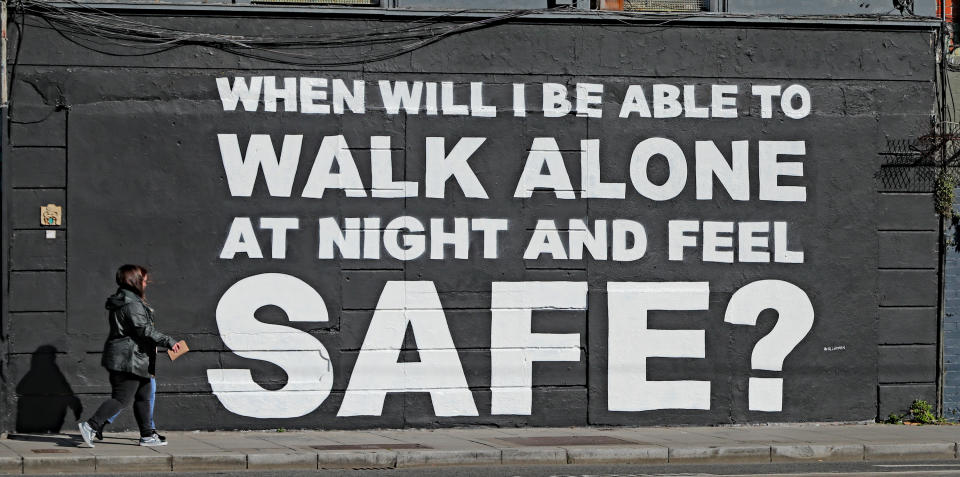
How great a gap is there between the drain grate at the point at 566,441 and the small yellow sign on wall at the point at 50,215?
5155 mm

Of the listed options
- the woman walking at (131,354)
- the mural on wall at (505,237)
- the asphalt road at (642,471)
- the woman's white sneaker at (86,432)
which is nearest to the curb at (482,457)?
the asphalt road at (642,471)

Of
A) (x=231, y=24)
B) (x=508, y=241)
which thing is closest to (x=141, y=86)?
(x=231, y=24)

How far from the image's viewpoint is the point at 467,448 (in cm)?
1233

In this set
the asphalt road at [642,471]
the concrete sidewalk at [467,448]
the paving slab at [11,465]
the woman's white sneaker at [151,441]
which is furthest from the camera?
the woman's white sneaker at [151,441]

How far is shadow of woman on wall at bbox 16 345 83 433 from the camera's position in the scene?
1342 centimetres

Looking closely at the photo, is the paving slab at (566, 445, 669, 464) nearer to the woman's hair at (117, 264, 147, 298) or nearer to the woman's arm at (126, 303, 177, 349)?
the woman's arm at (126, 303, 177, 349)

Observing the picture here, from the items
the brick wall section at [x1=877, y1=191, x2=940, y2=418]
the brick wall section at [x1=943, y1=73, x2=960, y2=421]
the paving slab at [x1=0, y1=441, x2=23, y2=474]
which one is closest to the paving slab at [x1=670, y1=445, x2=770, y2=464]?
the brick wall section at [x1=877, y1=191, x2=940, y2=418]

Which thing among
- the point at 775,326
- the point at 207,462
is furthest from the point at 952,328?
the point at 207,462

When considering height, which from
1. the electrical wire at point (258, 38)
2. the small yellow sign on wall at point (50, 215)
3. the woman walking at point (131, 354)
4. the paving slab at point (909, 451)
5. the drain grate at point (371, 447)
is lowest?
the paving slab at point (909, 451)

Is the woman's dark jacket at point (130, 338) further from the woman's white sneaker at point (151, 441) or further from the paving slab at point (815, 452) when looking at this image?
the paving slab at point (815, 452)

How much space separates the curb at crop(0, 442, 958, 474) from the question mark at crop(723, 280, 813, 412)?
2.07 meters

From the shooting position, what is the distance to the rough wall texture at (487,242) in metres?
13.6

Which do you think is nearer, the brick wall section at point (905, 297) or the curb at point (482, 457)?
the curb at point (482, 457)

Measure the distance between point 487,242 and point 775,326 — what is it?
3477 mm
